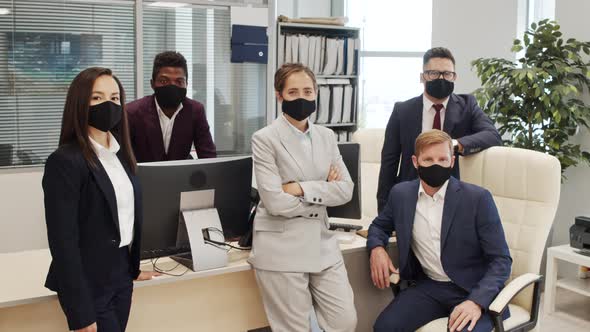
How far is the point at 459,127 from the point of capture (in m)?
3.06

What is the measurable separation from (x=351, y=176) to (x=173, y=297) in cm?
92

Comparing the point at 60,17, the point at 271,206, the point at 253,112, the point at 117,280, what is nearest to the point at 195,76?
the point at 253,112

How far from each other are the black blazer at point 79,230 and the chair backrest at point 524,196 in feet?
5.48

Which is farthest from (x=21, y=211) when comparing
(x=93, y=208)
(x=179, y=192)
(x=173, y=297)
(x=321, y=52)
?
(x=321, y=52)

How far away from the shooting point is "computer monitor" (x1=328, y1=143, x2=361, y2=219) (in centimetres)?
281

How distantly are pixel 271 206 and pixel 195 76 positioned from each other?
223 cm

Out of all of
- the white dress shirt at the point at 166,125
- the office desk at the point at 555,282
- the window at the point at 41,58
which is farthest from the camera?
the office desk at the point at 555,282

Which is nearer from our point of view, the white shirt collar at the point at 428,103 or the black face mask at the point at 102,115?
the black face mask at the point at 102,115

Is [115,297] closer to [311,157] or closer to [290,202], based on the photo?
[290,202]

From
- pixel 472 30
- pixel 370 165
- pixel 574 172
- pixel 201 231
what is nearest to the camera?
pixel 201 231

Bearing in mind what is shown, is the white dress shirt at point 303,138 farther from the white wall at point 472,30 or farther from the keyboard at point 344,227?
the white wall at point 472,30

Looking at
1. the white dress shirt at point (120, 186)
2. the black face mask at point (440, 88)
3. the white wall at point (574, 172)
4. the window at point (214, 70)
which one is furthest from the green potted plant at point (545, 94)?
the white dress shirt at point (120, 186)

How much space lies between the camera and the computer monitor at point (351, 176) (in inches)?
110

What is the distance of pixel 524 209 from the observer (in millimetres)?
2730
